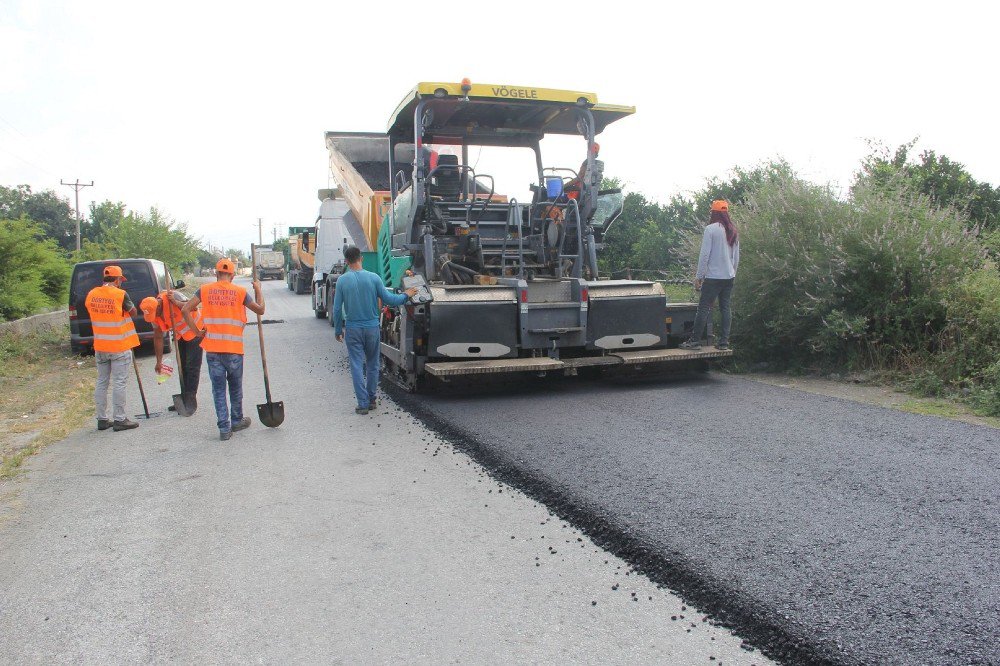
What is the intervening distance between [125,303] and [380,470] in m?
3.74

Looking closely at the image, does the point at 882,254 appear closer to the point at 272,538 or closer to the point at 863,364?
the point at 863,364

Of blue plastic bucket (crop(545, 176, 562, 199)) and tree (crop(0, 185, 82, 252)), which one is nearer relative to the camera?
blue plastic bucket (crop(545, 176, 562, 199))

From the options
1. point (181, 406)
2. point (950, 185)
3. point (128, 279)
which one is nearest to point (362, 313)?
point (181, 406)

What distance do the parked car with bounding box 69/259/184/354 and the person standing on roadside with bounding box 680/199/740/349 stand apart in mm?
8954

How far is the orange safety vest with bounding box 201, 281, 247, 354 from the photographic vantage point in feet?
21.7

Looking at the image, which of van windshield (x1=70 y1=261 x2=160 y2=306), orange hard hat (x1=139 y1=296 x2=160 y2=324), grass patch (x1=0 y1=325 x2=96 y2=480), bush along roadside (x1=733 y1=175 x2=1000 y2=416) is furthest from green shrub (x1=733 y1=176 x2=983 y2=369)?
van windshield (x1=70 y1=261 x2=160 y2=306)

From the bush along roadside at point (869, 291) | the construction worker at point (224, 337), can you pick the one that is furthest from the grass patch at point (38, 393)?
the bush along roadside at point (869, 291)

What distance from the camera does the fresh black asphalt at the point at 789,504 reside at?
276 centimetres

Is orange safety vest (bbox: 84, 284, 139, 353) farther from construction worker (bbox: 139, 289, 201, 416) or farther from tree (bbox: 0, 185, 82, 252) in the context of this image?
tree (bbox: 0, 185, 82, 252)

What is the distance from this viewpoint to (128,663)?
9.33ft

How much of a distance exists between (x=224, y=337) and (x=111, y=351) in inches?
54.8

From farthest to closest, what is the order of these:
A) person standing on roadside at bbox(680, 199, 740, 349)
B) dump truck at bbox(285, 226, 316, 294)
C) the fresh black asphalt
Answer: dump truck at bbox(285, 226, 316, 294) → person standing on roadside at bbox(680, 199, 740, 349) → the fresh black asphalt

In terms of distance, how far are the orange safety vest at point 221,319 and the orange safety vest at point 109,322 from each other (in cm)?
110

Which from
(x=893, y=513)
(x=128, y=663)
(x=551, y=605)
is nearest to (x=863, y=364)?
(x=893, y=513)
